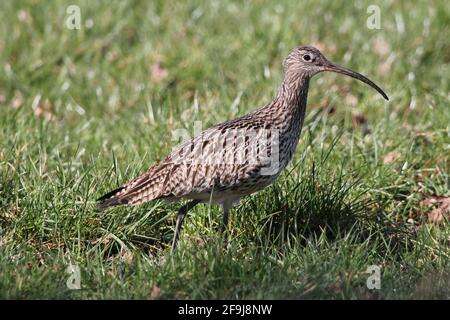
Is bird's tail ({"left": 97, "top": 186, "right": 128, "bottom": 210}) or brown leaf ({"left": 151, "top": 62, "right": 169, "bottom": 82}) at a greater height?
brown leaf ({"left": 151, "top": 62, "right": 169, "bottom": 82})

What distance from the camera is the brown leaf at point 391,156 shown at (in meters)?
7.59

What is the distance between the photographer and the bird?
618 centimetres

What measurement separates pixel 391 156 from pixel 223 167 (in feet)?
6.36

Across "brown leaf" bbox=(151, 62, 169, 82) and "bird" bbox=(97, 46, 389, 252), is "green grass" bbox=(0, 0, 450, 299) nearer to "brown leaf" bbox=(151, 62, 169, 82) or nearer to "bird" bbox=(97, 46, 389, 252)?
"brown leaf" bbox=(151, 62, 169, 82)

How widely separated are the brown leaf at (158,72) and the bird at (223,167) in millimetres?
3096

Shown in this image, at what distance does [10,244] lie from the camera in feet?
19.7

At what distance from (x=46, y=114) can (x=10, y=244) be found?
120 inches

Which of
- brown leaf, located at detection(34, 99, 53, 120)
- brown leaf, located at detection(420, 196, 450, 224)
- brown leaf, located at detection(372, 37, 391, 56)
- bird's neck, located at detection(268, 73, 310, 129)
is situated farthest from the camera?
brown leaf, located at detection(372, 37, 391, 56)

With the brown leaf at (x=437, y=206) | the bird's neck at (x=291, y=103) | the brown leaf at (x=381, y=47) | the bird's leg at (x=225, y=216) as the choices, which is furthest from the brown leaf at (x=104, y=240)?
the brown leaf at (x=381, y=47)

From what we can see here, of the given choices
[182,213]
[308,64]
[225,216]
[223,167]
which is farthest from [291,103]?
[182,213]

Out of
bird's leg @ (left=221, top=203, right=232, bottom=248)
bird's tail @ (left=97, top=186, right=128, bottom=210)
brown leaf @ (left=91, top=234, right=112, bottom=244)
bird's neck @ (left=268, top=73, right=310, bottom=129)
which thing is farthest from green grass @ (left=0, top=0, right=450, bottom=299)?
bird's neck @ (left=268, top=73, right=310, bottom=129)

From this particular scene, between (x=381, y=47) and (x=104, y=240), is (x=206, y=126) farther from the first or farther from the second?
(x=381, y=47)

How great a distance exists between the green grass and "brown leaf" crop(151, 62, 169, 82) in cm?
4
